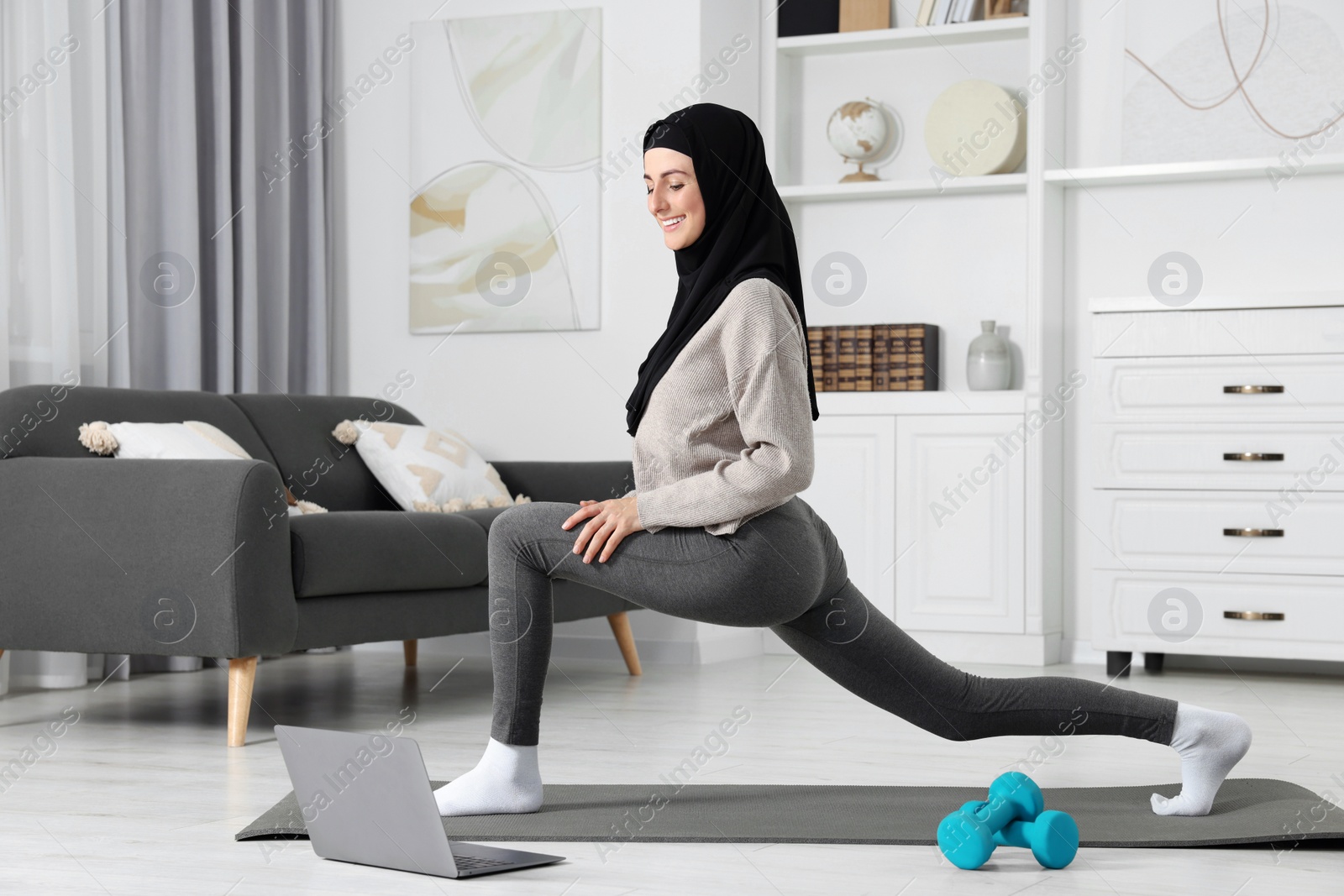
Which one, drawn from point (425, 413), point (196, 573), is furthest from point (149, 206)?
point (196, 573)

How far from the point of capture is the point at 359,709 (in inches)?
137

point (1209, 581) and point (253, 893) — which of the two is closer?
point (253, 893)

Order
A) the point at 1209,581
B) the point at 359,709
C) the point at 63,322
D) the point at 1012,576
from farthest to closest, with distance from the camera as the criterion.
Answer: the point at 1012,576 < the point at 1209,581 < the point at 63,322 < the point at 359,709

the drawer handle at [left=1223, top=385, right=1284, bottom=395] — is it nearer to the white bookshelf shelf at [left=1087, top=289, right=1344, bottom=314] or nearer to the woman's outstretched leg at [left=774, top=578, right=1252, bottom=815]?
the white bookshelf shelf at [left=1087, top=289, right=1344, bottom=314]

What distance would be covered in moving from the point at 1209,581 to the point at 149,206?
123 inches

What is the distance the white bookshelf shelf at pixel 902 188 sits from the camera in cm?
459

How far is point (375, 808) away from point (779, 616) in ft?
1.90

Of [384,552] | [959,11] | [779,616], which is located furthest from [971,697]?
[959,11]

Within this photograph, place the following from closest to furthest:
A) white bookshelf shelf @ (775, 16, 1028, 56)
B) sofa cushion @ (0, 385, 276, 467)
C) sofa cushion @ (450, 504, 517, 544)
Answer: sofa cushion @ (0, 385, 276, 467) < sofa cushion @ (450, 504, 517, 544) < white bookshelf shelf @ (775, 16, 1028, 56)

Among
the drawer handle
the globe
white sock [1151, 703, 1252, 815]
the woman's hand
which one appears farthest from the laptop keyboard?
the globe

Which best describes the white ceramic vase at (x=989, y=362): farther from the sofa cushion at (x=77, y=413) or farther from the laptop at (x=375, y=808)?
the laptop at (x=375, y=808)

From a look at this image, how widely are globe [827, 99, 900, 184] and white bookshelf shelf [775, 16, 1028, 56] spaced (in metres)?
0.19

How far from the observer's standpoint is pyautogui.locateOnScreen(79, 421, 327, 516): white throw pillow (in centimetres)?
331

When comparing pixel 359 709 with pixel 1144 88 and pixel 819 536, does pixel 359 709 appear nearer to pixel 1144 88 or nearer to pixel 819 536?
pixel 819 536
